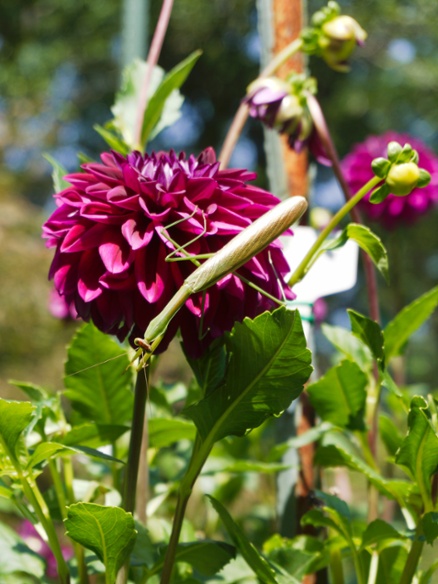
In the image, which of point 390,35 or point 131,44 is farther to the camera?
point 390,35

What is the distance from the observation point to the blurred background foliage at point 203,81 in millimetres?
4082

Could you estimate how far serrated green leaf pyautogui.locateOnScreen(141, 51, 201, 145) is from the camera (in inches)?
23.1

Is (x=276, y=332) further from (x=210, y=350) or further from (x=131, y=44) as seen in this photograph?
(x=131, y=44)

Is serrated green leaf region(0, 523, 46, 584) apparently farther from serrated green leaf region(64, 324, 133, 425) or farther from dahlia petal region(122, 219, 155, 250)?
dahlia petal region(122, 219, 155, 250)

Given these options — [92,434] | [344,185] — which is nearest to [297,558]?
[92,434]

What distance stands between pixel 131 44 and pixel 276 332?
1213 millimetres

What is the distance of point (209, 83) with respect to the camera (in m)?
4.87

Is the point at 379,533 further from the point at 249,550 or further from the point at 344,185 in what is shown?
the point at 344,185

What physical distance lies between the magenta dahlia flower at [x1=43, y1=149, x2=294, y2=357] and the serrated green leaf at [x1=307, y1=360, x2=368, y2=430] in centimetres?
14

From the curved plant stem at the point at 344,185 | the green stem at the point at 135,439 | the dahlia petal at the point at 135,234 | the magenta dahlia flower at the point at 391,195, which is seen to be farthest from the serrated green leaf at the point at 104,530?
the magenta dahlia flower at the point at 391,195

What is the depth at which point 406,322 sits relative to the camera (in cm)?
56

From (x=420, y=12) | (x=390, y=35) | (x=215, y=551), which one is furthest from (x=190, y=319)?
(x=390, y=35)

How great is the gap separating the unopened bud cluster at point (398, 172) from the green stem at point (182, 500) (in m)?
0.16

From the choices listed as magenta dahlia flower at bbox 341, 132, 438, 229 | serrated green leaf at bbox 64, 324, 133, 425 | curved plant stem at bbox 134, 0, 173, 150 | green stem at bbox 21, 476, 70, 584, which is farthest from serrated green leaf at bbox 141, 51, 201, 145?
magenta dahlia flower at bbox 341, 132, 438, 229
